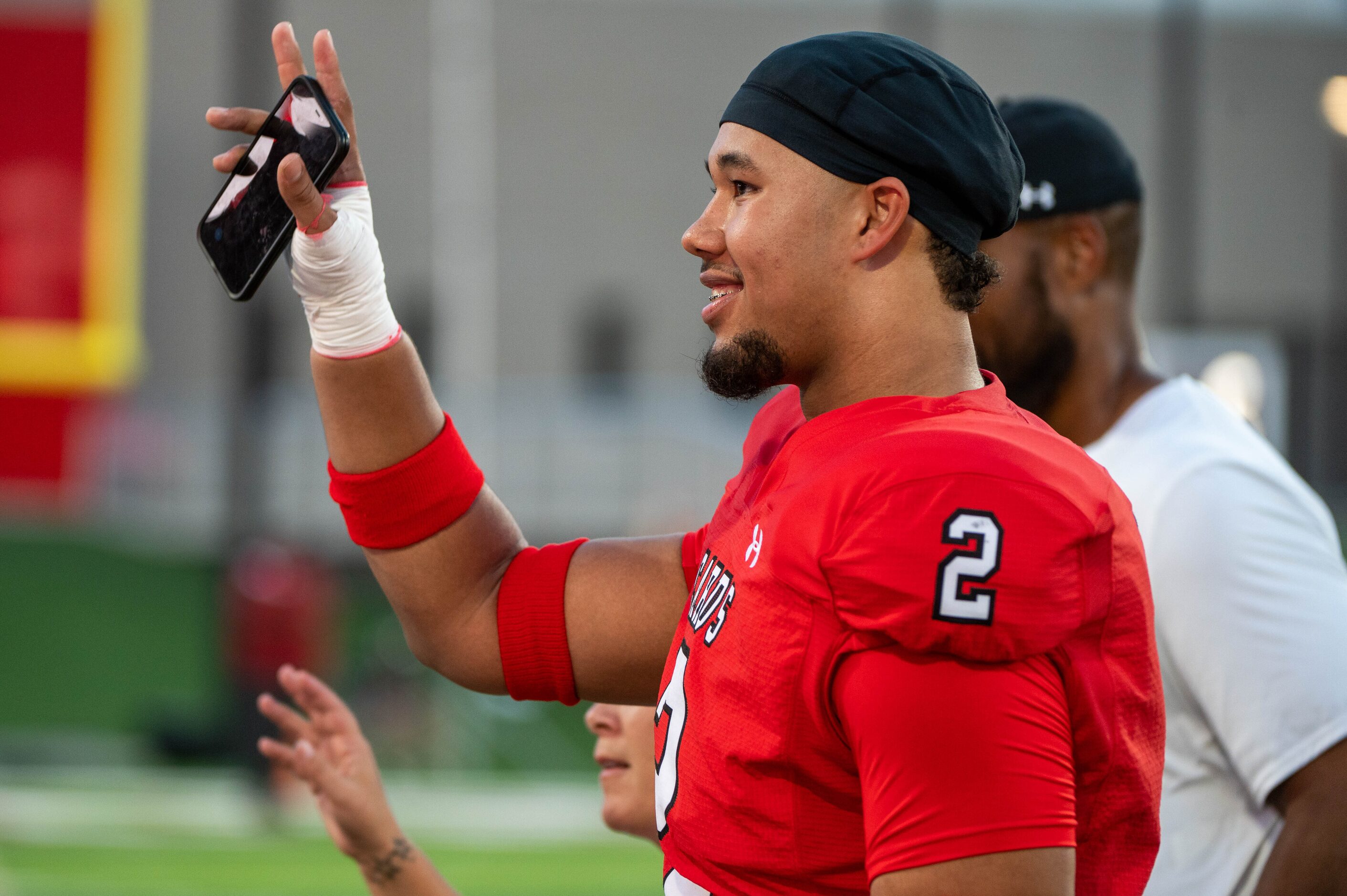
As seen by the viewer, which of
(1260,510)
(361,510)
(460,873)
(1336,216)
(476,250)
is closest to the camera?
(361,510)

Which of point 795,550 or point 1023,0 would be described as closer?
point 795,550

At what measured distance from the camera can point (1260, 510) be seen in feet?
7.59

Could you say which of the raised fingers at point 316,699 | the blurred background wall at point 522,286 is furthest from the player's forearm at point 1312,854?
the blurred background wall at point 522,286

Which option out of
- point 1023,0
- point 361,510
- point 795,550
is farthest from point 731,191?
point 1023,0

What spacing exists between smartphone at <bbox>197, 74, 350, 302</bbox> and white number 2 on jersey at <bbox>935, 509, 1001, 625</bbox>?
1026 mm

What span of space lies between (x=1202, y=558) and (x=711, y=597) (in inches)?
35.5

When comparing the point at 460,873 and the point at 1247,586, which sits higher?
the point at 1247,586

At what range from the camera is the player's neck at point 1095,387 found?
→ 8.75 feet

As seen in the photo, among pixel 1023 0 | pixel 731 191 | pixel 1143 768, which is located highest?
pixel 1023 0

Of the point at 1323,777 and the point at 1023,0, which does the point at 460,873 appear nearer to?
the point at 1323,777

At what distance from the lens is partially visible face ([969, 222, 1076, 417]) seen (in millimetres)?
2613

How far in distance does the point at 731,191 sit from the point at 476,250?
18.2m

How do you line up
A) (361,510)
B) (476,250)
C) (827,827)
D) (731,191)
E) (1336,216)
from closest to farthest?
(827,827), (731,191), (361,510), (1336,216), (476,250)

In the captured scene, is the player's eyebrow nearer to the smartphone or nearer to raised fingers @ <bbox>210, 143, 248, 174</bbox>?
the smartphone
